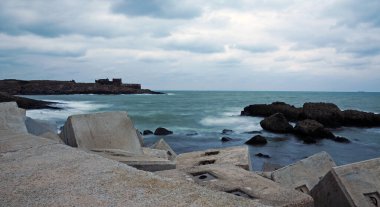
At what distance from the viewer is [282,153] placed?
1137 centimetres

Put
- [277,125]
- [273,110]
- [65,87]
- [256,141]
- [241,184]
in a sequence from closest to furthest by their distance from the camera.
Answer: [241,184], [256,141], [277,125], [273,110], [65,87]

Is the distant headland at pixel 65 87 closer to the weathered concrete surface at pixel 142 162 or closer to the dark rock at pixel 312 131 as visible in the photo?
the dark rock at pixel 312 131

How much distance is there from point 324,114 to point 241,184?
19.6 m

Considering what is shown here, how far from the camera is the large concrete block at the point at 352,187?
3193mm

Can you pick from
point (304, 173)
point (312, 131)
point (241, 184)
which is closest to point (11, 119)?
point (241, 184)

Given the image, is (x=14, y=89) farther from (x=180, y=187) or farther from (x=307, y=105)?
(x=180, y=187)

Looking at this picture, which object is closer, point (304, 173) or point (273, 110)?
point (304, 173)

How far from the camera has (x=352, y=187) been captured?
325cm

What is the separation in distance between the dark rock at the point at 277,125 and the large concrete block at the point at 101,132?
1291 cm

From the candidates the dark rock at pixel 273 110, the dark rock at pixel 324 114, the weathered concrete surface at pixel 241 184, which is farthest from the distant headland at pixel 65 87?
the weathered concrete surface at pixel 241 184

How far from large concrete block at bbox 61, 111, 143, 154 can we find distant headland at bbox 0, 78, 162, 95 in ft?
209

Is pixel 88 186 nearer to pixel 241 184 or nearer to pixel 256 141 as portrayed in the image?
pixel 241 184

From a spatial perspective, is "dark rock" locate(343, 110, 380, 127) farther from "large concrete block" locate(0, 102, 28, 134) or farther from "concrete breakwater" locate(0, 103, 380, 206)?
"large concrete block" locate(0, 102, 28, 134)

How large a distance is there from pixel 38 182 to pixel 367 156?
37.4 feet
